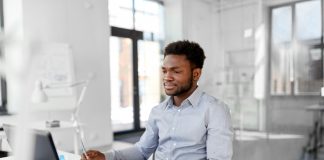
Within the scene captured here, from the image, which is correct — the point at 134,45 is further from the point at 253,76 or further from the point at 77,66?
the point at 253,76

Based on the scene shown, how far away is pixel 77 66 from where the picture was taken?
14.3 feet

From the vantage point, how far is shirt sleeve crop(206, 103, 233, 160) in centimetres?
121

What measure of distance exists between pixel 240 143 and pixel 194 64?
2836 mm

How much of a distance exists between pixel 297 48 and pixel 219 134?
98.8 inches

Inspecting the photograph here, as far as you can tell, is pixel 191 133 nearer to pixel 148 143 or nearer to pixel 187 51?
pixel 148 143

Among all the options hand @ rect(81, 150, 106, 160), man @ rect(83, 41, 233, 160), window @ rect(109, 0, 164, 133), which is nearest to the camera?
hand @ rect(81, 150, 106, 160)

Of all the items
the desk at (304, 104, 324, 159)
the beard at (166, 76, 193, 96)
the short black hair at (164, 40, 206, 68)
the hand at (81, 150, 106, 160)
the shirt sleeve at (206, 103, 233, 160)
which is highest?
the short black hair at (164, 40, 206, 68)

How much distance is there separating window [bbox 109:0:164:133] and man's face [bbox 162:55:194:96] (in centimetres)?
392

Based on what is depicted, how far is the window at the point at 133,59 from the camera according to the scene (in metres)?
5.38

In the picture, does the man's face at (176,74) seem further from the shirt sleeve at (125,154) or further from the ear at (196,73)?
the shirt sleeve at (125,154)

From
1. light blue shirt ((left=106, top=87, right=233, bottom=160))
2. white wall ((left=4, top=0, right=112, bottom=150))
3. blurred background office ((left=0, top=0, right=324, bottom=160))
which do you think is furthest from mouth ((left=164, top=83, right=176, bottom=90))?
white wall ((left=4, top=0, right=112, bottom=150))

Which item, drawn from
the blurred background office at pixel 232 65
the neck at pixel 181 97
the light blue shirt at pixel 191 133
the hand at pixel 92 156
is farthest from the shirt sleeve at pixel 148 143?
the blurred background office at pixel 232 65

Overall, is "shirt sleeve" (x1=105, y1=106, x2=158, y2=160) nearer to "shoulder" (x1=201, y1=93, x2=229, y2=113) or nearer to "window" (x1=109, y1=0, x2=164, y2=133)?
"shoulder" (x1=201, y1=93, x2=229, y2=113)

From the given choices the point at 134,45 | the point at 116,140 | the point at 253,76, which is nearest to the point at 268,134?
the point at 253,76
